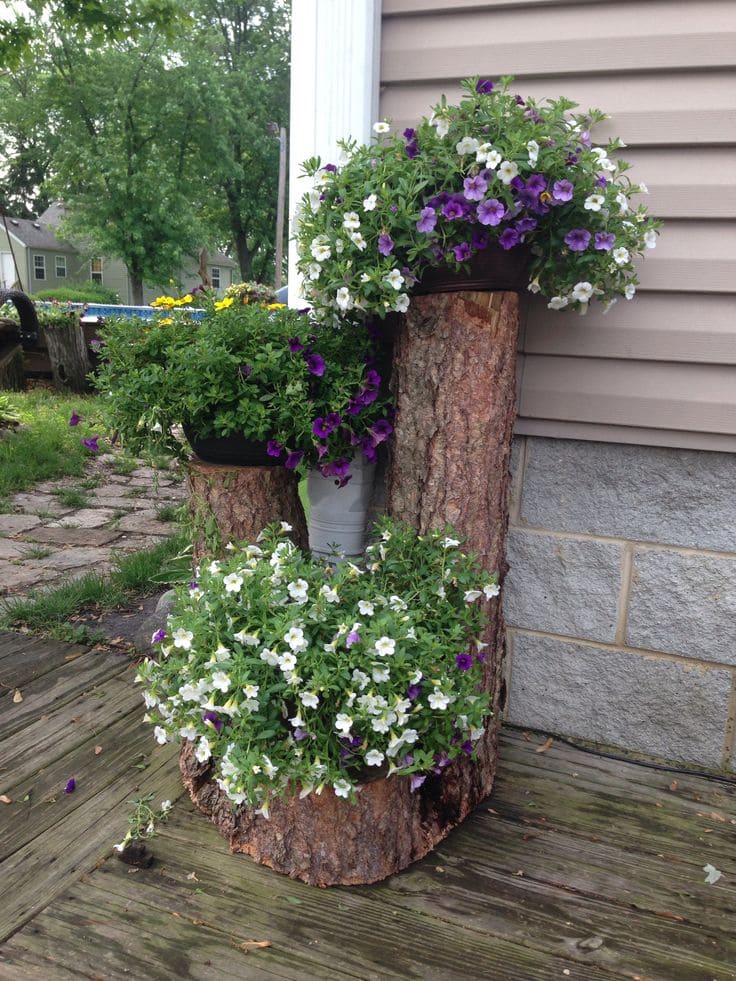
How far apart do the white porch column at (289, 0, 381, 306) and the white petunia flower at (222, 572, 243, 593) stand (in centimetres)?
114

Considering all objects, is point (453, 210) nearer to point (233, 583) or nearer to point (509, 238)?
point (509, 238)

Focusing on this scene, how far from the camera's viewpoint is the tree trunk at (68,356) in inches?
352

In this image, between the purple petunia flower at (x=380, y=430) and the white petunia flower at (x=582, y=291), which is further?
the purple petunia flower at (x=380, y=430)

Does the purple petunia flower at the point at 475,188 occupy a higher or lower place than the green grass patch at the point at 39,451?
higher

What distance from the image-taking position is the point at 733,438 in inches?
85.7

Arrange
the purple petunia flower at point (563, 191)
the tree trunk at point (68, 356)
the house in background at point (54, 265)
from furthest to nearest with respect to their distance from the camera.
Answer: the house in background at point (54, 265)
the tree trunk at point (68, 356)
the purple petunia flower at point (563, 191)

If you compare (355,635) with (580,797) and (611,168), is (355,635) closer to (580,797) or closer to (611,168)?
(580,797)

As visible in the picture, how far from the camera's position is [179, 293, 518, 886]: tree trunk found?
1.88 meters

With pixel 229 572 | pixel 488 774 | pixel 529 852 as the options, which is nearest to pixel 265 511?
pixel 229 572

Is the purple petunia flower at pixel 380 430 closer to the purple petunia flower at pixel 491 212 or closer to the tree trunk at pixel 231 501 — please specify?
the tree trunk at pixel 231 501

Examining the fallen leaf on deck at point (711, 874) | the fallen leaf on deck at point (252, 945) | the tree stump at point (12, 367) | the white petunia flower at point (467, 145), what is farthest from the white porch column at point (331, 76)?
the tree stump at point (12, 367)

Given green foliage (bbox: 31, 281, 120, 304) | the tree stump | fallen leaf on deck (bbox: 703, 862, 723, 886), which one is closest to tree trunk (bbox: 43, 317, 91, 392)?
the tree stump

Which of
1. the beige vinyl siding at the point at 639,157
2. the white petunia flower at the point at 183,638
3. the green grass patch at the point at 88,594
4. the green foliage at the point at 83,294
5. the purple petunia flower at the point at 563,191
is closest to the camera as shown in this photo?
the white petunia flower at the point at 183,638

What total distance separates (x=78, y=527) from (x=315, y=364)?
3.13 m
